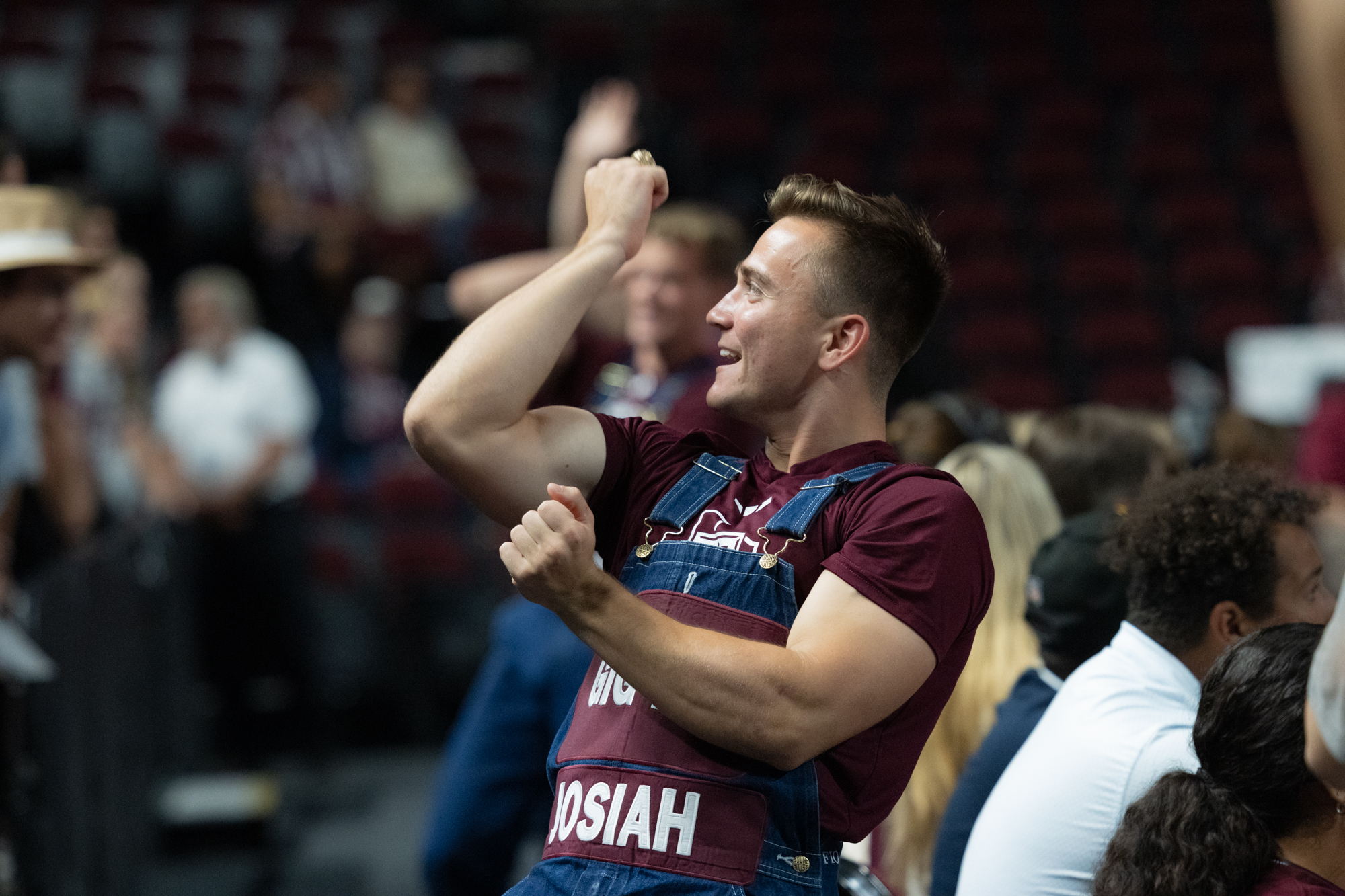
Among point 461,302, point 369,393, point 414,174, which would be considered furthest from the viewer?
point 414,174

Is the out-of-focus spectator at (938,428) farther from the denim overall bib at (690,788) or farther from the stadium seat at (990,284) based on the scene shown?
the stadium seat at (990,284)

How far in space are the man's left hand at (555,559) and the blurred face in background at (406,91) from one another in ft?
25.1

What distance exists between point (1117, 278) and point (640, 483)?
8.00 meters

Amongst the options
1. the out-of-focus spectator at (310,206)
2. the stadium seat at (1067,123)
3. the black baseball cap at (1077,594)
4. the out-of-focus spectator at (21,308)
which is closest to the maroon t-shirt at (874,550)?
the black baseball cap at (1077,594)

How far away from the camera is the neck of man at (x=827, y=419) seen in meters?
1.95

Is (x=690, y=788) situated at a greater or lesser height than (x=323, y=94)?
lesser

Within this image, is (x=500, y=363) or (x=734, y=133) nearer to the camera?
(x=500, y=363)

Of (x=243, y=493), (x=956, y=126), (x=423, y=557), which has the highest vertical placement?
(x=956, y=126)

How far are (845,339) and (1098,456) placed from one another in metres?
1.26

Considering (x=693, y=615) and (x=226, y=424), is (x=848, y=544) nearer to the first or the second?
(x=693, y=615)

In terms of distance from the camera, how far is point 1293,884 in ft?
5.17

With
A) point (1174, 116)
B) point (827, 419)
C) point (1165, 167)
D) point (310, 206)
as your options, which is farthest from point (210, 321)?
point (1174, 116)

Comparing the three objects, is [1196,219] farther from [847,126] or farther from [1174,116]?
[847,126]

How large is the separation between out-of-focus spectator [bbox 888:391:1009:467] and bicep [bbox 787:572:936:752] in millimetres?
1453
